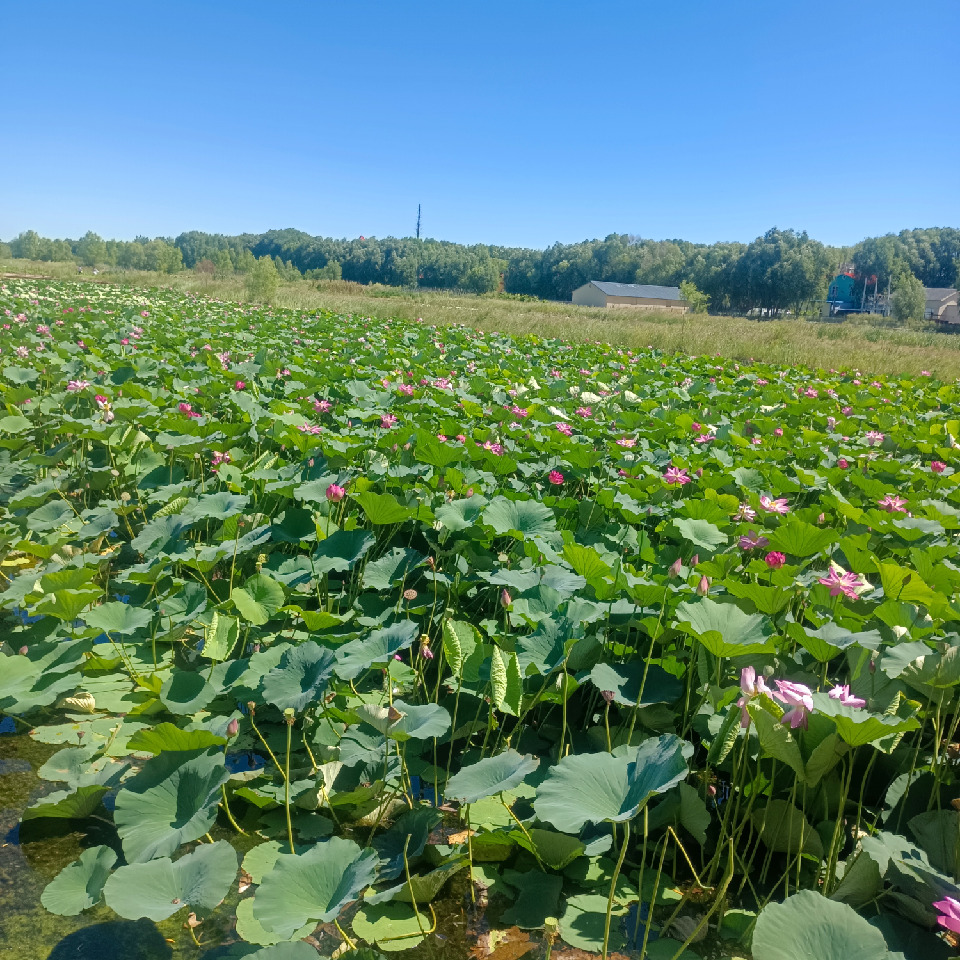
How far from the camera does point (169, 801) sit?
143 centimetres

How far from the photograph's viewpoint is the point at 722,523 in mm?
2773

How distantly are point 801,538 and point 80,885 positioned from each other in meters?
2.07

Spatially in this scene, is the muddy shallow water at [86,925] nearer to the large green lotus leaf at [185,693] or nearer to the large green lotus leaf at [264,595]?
the large green lotus leaf at [185,693]

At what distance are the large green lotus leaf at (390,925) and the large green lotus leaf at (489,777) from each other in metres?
0.27

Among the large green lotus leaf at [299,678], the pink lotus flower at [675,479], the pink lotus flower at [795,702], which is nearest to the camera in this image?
the pink lotus flower at [795,702]

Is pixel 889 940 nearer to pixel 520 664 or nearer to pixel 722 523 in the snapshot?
pixel 520 664

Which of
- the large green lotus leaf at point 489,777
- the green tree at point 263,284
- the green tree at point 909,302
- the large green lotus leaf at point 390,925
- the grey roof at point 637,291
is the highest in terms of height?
the grey roof at point 637,291

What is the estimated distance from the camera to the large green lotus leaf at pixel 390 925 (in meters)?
1.37

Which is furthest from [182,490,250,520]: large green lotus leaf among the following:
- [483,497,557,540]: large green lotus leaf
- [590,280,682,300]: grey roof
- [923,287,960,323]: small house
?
[923,287,960,323]: small house

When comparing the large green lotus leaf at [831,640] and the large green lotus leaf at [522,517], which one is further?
the large green lotus leaf at [522,517]

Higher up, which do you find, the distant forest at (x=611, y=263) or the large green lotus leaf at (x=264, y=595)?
the distant forest at (x=611, y=263)

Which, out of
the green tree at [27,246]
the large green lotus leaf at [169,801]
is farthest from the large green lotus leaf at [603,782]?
the green tree at [27,246]

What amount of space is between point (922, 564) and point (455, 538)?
1625 millimetres

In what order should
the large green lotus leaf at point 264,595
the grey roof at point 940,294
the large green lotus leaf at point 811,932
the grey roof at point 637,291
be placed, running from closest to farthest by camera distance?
the large green lotus leaf at point 811,932 < the large green lotus leaf at point 264,595 < the grey roof at point 637,291 < the grey roof at point 940,294
